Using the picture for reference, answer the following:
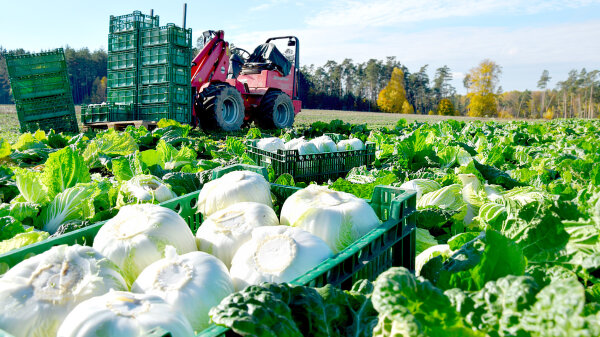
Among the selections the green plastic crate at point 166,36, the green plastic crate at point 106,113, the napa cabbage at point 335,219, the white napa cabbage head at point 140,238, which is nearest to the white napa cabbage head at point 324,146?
the napa cabbage at point 335,219

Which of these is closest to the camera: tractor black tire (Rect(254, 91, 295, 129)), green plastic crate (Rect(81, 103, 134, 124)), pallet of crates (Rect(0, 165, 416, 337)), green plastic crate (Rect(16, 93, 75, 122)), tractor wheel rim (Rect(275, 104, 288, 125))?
pallet of crates (Rect(0, 165, 416, 337))

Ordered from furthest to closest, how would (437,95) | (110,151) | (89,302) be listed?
(437,95), (110,151), (89,302)

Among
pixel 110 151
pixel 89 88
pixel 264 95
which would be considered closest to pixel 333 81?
pixel 89 88

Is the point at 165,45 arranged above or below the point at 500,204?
above

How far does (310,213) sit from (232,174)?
68cm

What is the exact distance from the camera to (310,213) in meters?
1.91

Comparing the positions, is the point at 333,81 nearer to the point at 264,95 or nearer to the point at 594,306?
the point at 264,95

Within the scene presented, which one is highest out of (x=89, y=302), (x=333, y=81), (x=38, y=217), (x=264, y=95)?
(x=333, y=81)

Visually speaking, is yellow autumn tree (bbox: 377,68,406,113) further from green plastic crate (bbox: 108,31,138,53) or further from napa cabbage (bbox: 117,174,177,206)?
napa cabbage (bbox: 117,174,177,206)

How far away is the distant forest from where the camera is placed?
236ft

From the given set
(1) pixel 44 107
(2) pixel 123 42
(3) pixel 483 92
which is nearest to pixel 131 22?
(2) pixel 123 42

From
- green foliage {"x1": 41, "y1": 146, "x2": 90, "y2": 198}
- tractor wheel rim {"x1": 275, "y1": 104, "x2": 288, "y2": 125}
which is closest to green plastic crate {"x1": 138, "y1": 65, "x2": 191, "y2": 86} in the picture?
tractor wheel rim {"x1": 275, "y1": 104, "x2": 288, "y2": 125}

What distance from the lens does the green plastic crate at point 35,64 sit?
950 cm

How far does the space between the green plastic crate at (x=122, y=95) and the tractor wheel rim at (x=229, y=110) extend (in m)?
2.29
